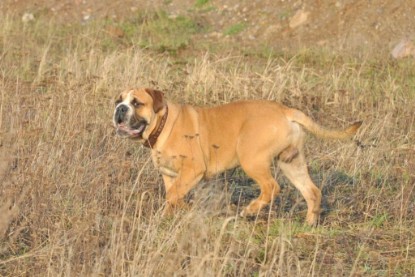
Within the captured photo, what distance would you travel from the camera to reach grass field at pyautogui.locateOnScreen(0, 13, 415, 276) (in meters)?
4.83

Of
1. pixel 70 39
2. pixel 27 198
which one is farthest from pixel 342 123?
pixel 70 39

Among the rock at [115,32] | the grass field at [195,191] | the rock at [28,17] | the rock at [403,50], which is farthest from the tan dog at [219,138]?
the rock at [28,17]

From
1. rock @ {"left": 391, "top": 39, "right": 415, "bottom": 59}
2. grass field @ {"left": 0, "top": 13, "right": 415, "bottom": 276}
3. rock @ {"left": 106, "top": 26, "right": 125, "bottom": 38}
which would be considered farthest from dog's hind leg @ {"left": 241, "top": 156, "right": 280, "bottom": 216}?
rock @ {"left": 106, "top": 26, "right": 125, "bottom": 38}

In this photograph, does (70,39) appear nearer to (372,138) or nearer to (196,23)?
(196,23)

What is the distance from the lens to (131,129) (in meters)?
6.37

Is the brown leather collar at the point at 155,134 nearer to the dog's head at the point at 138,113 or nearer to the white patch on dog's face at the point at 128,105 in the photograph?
the dog's head at the point at 138,113

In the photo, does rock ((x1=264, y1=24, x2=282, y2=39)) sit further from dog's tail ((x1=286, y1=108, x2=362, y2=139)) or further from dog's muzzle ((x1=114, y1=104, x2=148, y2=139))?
dog's muzzle ((x1=114, y1=104, x2=148, y2=139))

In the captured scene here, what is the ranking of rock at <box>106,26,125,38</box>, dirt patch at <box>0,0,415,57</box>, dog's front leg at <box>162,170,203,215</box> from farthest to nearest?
rock at <box>106,26,125,38</box>, dirt patch at <box>0,0,415,57</box>, dog's front leg at <box>162,170,203,215</box>

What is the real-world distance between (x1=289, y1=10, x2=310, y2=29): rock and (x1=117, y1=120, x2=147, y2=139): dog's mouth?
31.8 ft

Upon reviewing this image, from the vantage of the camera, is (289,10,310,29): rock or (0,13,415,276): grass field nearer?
(0,13,415,276): grass field

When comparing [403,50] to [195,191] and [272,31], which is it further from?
[195,191]

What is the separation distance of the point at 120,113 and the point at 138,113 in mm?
145

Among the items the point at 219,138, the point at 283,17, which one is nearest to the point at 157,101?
the point at 219,138

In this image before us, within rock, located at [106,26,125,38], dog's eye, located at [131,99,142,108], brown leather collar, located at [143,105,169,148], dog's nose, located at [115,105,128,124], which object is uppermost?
dog's eye, located at [131,99,142,108]
